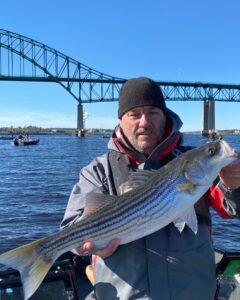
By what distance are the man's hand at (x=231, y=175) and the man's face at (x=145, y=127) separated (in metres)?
0.73

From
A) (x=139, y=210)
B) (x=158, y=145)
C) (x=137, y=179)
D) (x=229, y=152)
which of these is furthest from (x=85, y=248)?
(x=229, y=152)

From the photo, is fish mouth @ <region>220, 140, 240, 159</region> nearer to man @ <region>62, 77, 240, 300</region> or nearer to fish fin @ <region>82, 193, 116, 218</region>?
man @ <region>62, 77, 240, 300</region>

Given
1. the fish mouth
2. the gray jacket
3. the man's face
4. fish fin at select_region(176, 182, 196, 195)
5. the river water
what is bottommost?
the river water

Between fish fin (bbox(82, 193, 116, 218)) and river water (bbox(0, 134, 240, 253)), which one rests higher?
fish fin (bbox(82, 193, 116, 218))

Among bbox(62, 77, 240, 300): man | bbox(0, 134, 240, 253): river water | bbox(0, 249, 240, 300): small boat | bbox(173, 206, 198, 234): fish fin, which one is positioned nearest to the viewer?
bbox(173, 206, 198, 234): fish fin

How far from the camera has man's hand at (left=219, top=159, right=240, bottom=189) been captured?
133 inches

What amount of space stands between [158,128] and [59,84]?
118444 mm

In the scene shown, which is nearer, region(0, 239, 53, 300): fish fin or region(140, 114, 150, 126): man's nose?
region(0, 239, 53, 300): fish fin

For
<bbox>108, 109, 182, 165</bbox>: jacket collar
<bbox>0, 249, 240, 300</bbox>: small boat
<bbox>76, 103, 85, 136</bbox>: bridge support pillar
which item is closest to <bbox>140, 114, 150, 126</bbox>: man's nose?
<bbox>108, 109, 182, 165</bbox>: jacket collar

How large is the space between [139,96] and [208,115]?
13759 centimetres

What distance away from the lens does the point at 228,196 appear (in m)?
3.56

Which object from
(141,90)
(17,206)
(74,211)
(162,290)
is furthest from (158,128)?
(17,206)

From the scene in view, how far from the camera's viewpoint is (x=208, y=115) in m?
A: 138

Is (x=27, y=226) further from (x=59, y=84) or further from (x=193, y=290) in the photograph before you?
(x=59, y=84)
